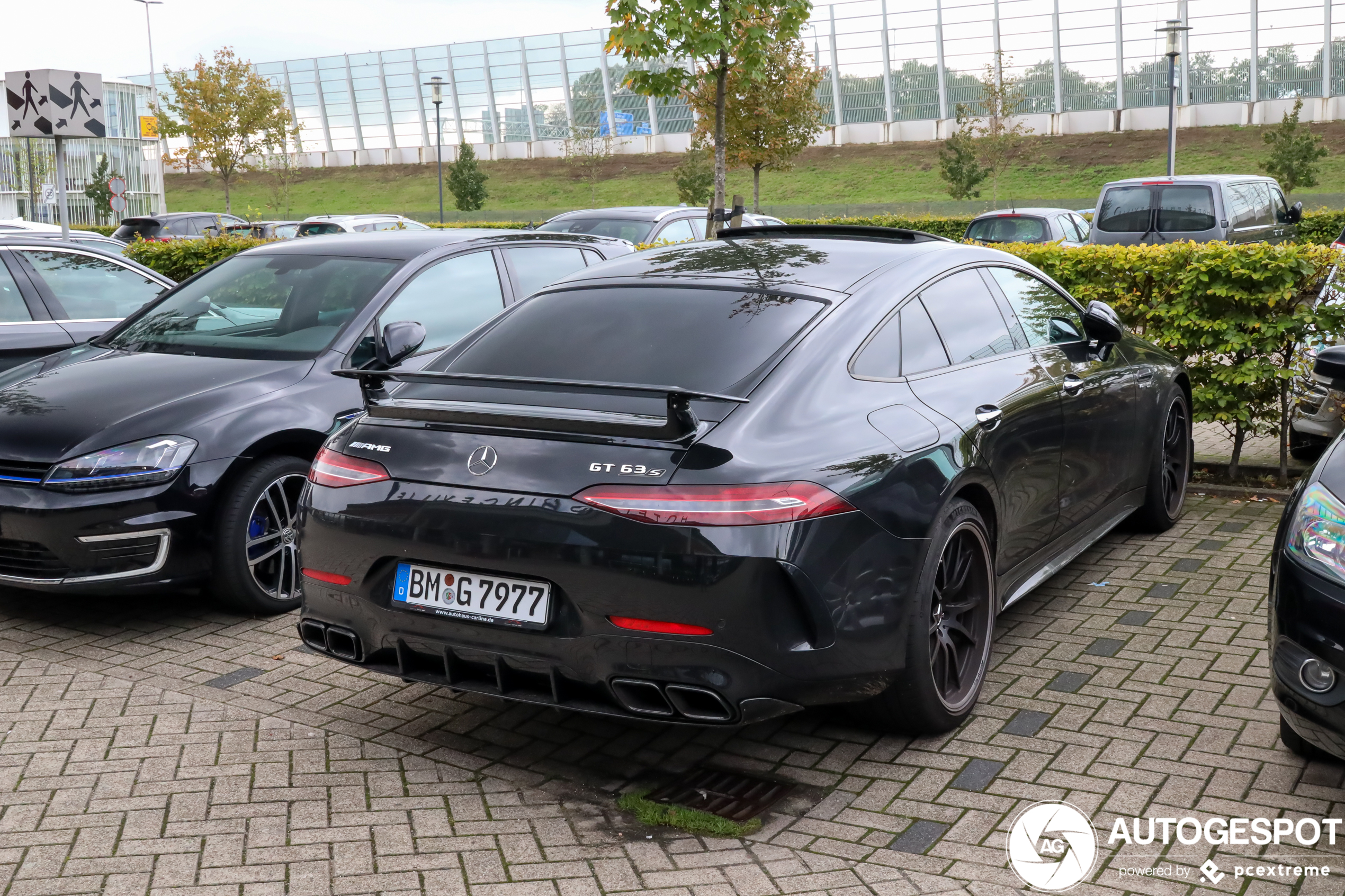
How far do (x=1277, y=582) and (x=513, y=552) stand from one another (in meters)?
2.15

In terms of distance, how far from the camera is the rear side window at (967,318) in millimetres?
4527

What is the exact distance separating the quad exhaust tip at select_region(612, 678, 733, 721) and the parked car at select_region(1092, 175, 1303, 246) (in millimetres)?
14011

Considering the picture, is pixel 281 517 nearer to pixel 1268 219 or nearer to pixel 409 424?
pixel 409 424

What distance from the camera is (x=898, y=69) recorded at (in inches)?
2334

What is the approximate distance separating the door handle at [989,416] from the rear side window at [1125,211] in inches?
517

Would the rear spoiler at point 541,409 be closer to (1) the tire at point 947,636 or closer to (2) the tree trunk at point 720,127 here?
(1) the tire at point 947,636

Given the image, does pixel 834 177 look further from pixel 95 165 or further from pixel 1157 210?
pixel 1157 210

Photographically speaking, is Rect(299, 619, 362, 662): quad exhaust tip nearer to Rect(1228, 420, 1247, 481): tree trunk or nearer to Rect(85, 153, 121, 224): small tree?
Rect(1228, 420, 1247, 481): tree trunk

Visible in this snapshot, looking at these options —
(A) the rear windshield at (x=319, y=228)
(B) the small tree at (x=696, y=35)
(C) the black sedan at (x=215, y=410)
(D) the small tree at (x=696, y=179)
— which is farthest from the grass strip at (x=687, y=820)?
(D) the small tree at (x=696, y=179)

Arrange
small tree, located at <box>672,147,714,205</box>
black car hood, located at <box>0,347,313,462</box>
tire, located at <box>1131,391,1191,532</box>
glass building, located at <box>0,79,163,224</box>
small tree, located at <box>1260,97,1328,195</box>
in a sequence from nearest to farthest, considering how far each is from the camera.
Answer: black car hood, located at <box>0,347,313,462</box> < tire, located at <box>1131,391,1191,532</box> < small tree, located at <box>1260,97,1328,195</box> < small tree, located at <box>672,147,714,205</box> < glass building, located at <box>0,79,163,224</box>

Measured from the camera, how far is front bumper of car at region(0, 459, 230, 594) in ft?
16.6

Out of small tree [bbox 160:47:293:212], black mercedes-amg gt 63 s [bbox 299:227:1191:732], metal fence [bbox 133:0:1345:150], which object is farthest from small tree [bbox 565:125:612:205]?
black mercedes-amg gt 63 s [bbox 299:227:1191:732]

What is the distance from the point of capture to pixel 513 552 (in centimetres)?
353

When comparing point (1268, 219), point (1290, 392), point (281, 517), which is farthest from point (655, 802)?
point (1268, 219)
